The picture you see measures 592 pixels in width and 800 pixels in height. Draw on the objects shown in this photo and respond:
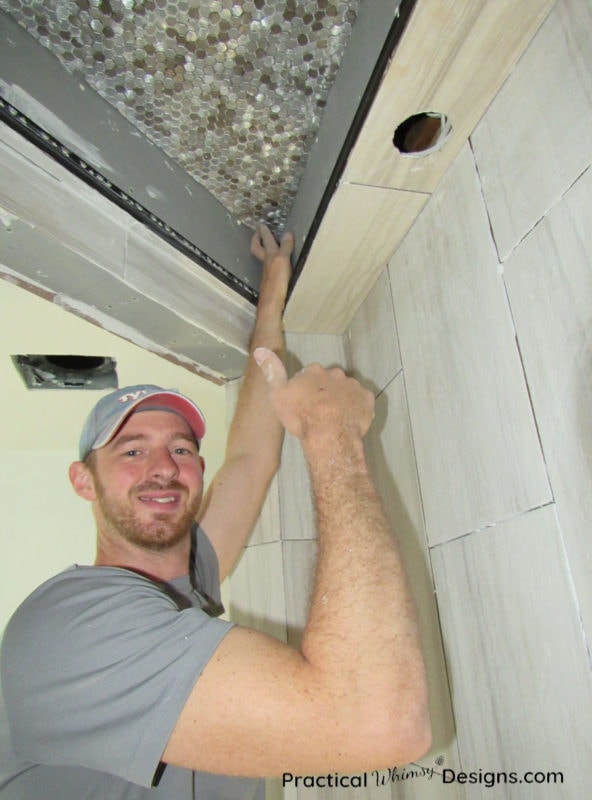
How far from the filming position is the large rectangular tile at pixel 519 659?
0.50m

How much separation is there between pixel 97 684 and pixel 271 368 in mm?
502

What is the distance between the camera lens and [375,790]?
937mm

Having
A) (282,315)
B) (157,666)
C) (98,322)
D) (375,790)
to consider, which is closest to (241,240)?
(282,315)

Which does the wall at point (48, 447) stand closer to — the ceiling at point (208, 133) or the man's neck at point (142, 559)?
the ceiling at point (208, 133)

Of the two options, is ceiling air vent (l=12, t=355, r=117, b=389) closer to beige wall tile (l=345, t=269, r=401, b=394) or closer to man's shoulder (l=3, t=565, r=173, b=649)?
beige wall tile (l=345, t=269, r=401, b=394)

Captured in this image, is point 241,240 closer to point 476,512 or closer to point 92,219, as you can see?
point 92,219

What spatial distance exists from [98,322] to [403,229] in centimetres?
65

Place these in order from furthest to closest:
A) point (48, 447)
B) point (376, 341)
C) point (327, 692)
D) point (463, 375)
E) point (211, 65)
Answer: point (48, 447), point (376, 341), point (211, 65), point (463, 375), point (327, 692)

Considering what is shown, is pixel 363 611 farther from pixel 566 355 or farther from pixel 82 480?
pixel 82 480

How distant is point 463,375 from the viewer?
71 cm

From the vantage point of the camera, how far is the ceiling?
0.67 m

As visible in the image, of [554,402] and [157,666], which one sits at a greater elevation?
[554,402]

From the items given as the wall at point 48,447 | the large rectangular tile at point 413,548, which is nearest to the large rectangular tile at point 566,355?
the large rectangular tile at point 413,548

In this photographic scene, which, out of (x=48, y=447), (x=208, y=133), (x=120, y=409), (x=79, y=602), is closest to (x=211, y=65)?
(x=208, y=133)
